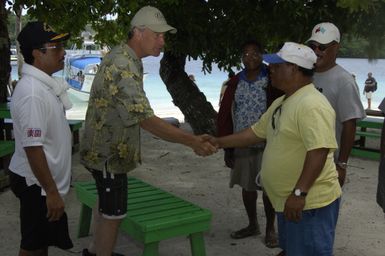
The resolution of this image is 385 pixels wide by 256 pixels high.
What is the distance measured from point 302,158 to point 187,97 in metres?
7.38

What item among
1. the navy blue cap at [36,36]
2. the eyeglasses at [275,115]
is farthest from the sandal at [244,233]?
the navy blue cap at [36,36]

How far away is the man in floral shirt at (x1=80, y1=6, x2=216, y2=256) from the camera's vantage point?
9.50ft

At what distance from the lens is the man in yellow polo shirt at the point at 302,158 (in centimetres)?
254

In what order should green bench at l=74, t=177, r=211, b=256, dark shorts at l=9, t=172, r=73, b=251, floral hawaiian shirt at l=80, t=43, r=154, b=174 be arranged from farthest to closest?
green bench at l=74, t=177, r=211, b=256, floral hawaiian shirt at l=80, t=43, r=154, b=174, dark shorts at l=9, t=172, r=73, b=251

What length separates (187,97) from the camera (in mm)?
9977

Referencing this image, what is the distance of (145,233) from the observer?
10.8 ft

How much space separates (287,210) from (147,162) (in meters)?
5.26

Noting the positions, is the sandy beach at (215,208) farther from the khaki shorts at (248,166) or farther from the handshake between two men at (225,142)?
the handshake between two men at (225,142)

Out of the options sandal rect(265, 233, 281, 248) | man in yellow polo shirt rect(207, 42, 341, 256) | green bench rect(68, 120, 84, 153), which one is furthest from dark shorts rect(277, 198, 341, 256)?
green bench rect(68, 120, 84, 153)

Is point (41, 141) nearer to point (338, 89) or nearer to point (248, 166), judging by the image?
point (338, 89)

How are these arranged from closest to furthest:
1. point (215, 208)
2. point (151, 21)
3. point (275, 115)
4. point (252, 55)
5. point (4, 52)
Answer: point (275, 115)
point (151, 21)
point (252, 55)
point (215, 208)
point (4, 52)

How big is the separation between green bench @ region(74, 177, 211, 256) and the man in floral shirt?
0.84 ft

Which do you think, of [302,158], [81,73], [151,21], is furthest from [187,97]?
[81,73]

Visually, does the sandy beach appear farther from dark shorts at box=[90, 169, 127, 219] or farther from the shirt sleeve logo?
the shirt sleeve logo
